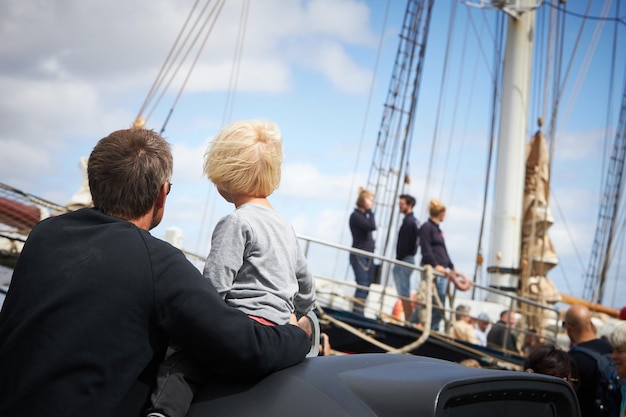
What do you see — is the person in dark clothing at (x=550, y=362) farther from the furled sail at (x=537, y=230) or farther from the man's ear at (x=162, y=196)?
the furled sail at (x=537, y=230)

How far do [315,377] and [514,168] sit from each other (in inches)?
578

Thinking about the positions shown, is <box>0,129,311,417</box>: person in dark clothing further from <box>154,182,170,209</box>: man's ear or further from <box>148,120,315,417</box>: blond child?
<box>148,120,315,417</box>: blond child

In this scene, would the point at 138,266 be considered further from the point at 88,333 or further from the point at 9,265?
the point at 9,265

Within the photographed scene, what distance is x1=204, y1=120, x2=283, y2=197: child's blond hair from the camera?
206 cm

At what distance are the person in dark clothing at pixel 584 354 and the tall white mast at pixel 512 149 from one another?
10.6 m

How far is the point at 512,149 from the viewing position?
15750mm

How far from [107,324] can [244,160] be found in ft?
2.19

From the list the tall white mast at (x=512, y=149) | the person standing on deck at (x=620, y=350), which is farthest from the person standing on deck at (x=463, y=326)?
the person standing on deck at (x=620, y=350)

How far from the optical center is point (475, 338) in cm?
1062

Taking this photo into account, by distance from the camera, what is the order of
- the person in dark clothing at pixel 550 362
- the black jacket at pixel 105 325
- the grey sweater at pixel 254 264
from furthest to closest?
the person in dark clothing at pixel 550 362 → the grey sweater at pixel 254 264 → the black jacket at pixel 105 325

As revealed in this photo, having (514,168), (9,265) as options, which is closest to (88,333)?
(9,265)

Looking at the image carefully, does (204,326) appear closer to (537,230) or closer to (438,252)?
(438,252)

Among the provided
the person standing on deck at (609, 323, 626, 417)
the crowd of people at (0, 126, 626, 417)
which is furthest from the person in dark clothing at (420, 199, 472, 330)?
the crowd of people at (0, 126, 626, 417)

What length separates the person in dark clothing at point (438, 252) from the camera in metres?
9.21
